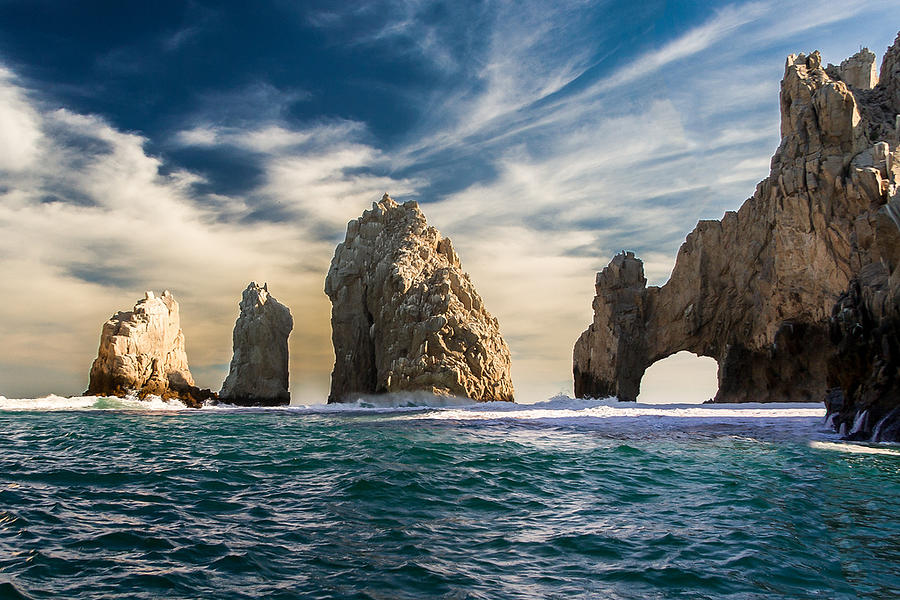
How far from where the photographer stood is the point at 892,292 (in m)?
18.2

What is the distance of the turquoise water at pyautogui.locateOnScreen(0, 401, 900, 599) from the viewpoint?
216 inches

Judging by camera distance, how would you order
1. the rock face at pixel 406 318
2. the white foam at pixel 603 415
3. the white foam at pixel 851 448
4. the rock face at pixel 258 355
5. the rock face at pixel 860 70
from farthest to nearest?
the rock face at pixel 258 355, the rock face at pixel 406 318, the rock face at pixel 860 70, the white foam at pixel 603 415, the white foam at pixel 851 448

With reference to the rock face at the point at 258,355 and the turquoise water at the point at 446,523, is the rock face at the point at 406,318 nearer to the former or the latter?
the rock face at the point at 258,355

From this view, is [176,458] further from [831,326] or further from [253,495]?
[831,326]

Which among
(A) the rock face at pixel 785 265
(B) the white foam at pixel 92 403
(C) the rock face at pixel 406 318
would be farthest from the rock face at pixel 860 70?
(B) the white foam at pixel 92 403

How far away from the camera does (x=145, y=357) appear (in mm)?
51781

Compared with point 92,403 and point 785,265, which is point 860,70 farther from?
point 92,403

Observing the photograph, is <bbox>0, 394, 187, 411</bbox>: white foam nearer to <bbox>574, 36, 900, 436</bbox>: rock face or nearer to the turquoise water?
the turquoise water

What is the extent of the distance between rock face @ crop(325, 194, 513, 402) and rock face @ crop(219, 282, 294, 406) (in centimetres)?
593

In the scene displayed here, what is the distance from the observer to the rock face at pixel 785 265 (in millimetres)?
37969

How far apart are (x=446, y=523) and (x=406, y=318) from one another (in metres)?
42.7

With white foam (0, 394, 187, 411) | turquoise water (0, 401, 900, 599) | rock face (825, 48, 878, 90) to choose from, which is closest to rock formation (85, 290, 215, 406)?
white foam (0, 394, 187, 411)

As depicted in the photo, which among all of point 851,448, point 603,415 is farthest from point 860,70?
point 851,448

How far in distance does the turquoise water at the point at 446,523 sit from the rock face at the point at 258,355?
43283 mm
